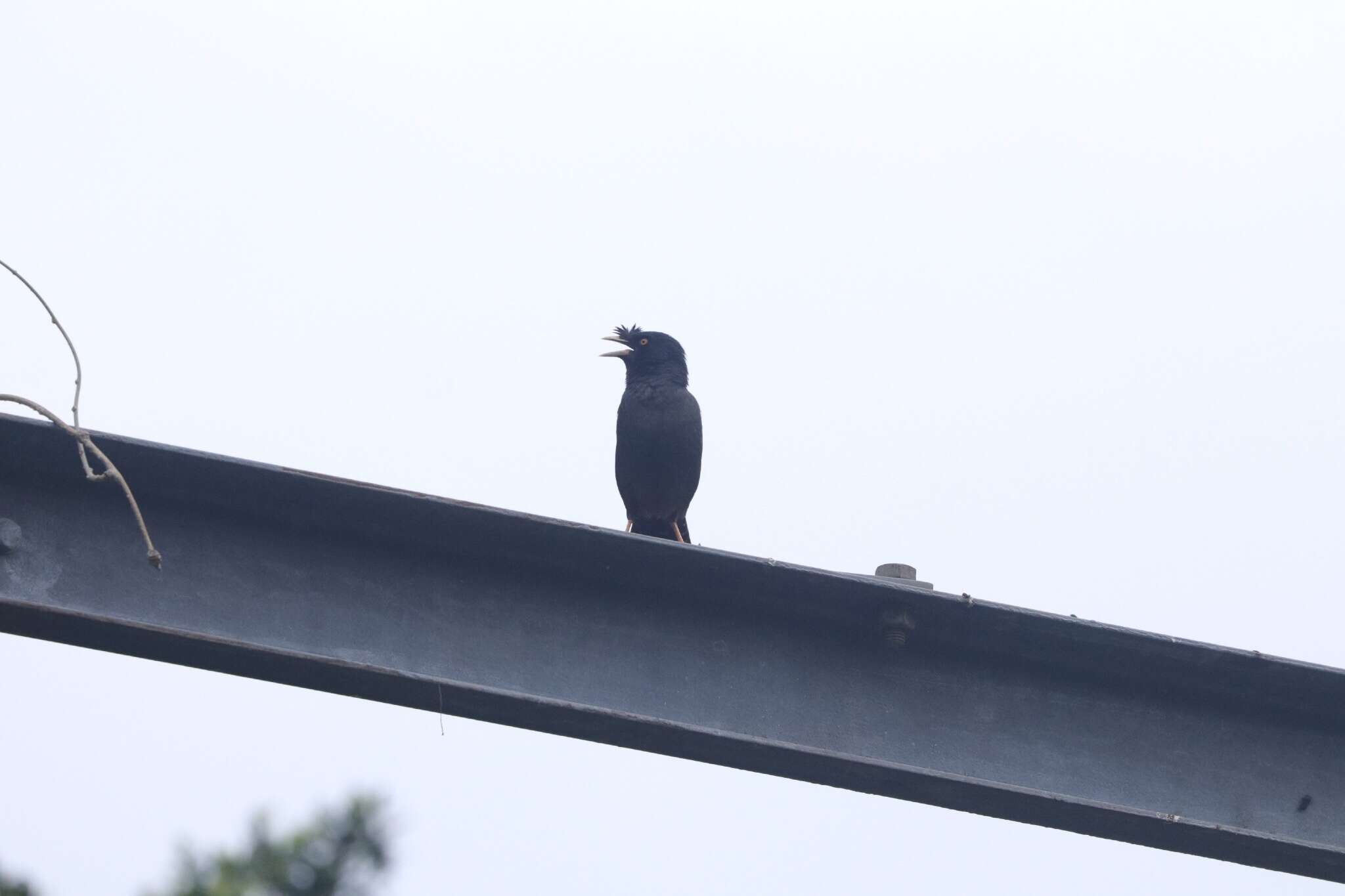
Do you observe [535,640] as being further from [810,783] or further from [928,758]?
[928,758]

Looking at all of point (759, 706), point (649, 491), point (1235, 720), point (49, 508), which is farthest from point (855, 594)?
point (649, 491)

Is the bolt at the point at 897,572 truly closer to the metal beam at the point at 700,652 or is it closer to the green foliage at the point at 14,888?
the metal beam at the point at 700,652

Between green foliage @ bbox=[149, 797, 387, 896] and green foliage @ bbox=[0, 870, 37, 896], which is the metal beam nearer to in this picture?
green foliage @ bbox=[0, 870, 37, 896]

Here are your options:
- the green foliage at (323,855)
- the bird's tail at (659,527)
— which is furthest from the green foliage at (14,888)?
the bird's tail at (659,527)

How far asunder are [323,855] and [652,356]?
862 inches

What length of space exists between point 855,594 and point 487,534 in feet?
2.66

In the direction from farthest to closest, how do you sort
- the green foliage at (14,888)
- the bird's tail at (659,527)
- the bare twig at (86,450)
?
1. the green foliage at (14,888)
2. the bird's tail at (659,527)
3. the bare twig at (86,450)

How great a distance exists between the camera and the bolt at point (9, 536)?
9.41ft

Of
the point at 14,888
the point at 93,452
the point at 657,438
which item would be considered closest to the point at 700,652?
the point at 93,452

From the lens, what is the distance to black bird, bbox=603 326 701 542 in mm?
7062

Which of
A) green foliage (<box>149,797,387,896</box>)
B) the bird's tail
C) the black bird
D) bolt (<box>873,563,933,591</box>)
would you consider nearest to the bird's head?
the black bird

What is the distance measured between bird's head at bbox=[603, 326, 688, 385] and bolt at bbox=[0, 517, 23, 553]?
4.77 m

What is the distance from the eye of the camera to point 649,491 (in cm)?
720

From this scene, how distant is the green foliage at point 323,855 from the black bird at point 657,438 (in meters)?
20.5
